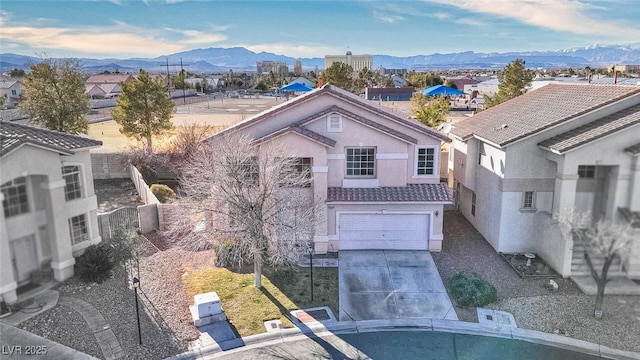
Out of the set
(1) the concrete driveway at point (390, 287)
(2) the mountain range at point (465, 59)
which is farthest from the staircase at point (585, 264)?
(1) the concrete driveway at point (390, 287)

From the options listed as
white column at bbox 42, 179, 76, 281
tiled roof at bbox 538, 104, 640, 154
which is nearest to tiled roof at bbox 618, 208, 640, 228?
tiled roof at bbox 538, 104, 640, 154

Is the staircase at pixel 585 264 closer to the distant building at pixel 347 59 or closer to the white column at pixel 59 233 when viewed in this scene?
the white column at pixel 59 233

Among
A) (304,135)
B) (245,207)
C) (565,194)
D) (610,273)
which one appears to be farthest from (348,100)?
(610,273)

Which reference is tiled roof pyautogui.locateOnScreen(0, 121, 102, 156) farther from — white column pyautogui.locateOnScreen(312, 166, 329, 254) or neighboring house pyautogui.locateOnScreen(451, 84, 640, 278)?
white column pyautogui.locateOnScreen(312, 166, 329, 254)

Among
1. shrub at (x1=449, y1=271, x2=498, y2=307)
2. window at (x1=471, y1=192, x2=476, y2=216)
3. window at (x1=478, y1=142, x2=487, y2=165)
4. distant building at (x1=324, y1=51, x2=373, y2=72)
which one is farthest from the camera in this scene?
window at (x1=471, y1=192, x2=476, y2=216)

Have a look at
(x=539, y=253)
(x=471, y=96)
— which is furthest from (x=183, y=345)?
(x=471, y=96)

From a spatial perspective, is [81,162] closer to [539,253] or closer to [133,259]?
[133,259]
